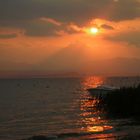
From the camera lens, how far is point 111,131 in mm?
33906

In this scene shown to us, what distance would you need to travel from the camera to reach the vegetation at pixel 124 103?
44719 mm

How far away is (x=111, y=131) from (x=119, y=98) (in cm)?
1426

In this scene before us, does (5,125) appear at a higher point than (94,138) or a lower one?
higher

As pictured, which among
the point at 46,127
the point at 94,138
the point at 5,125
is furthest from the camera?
the point at 5,125

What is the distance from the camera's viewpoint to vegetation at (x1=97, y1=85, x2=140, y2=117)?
147 ft

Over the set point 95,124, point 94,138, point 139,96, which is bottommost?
point 94,138

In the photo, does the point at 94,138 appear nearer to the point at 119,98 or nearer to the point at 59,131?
the point at 59,131

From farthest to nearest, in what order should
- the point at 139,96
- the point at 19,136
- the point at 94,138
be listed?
the point at 139,96, the point at 19,136, the point at 94,138

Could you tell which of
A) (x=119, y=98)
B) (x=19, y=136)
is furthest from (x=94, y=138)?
(x=119, y=98)

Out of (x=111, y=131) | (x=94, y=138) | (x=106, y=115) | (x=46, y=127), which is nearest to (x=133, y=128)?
(x=111, y=131)

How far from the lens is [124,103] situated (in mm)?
46438

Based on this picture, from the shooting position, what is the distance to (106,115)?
4675cm

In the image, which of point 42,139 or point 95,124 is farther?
point 95,124

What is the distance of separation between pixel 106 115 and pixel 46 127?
35.4 ft
